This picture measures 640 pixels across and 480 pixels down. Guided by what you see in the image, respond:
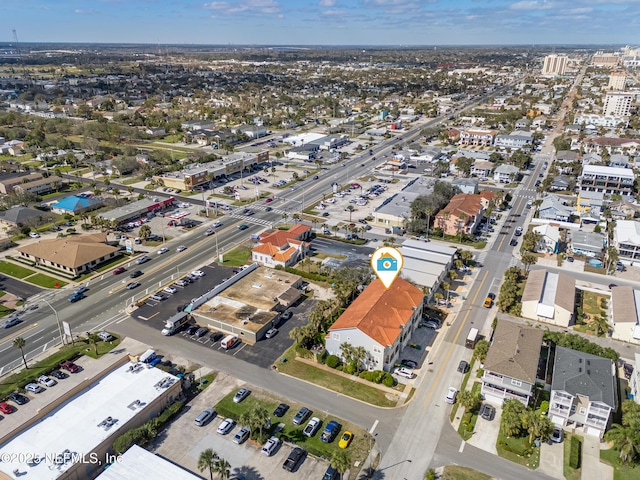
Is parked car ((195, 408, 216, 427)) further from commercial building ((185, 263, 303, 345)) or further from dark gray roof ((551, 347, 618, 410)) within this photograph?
dark gray roof ((551, 347, 618, 410))

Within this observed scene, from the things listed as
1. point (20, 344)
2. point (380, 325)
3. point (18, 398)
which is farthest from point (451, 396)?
point (20, 344)

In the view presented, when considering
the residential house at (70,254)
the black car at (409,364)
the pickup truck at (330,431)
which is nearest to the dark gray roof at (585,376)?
the black car at (409,364)

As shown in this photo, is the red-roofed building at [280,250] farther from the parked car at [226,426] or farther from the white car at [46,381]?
the white car at [46,381]

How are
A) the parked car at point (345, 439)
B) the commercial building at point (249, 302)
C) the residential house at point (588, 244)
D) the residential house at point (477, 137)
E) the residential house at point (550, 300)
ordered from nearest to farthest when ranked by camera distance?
the parked car at point (345, 439) < the commercial building at point (249, 302) < the residential house at point (550, 300) < the residential house at point (588, 244) < the residential house at point (477, 137)

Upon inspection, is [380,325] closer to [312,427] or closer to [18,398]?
[312,427]

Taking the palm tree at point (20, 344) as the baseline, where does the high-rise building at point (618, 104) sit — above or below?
above

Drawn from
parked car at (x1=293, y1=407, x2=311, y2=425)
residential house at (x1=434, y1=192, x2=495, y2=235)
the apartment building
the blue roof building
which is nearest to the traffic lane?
the blue roof building

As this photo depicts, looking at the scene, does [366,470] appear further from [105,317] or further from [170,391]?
[105,317]

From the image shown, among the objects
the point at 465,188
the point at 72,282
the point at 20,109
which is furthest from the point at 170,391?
the point at 20,109
